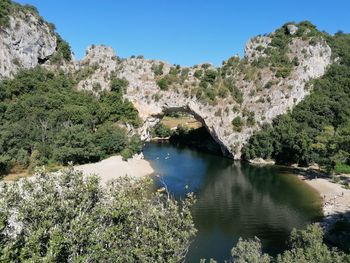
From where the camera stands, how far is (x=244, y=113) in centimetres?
8956

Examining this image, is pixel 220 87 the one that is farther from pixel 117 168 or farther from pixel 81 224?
pixel 81 224

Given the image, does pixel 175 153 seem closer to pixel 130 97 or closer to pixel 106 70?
pixel 130 97

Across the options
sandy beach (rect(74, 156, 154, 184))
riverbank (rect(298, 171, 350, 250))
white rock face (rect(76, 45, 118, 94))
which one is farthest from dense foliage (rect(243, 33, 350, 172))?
white rock face (rect(76, 45, 118, 94))

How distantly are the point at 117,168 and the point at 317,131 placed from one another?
44.3 metres

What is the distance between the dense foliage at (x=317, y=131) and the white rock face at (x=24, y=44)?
57944 mm

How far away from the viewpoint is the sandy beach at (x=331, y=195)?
45.9 metres

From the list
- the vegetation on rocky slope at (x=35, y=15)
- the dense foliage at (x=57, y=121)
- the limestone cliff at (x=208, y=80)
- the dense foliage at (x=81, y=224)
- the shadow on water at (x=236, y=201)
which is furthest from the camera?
the limestone cliff at (x=208, y=80)

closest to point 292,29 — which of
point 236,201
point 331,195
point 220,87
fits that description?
point 220,87

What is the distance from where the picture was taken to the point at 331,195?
53.0 meters

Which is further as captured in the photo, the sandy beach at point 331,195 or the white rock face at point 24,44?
the white rock face at point 24,44

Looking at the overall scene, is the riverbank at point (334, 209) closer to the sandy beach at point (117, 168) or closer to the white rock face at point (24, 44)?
the sandy beach at point (117, 168)

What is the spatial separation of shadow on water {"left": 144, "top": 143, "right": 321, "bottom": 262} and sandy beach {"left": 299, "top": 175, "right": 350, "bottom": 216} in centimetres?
117

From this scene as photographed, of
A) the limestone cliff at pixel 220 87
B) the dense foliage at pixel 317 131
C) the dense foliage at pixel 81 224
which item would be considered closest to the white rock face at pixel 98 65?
the limestone cliff at pixel 220 87

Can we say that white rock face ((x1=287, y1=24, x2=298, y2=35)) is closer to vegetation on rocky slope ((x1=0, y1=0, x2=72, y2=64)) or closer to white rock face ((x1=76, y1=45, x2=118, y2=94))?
white rock face ((x1=76, y1=45, x2=118, y2=94))
